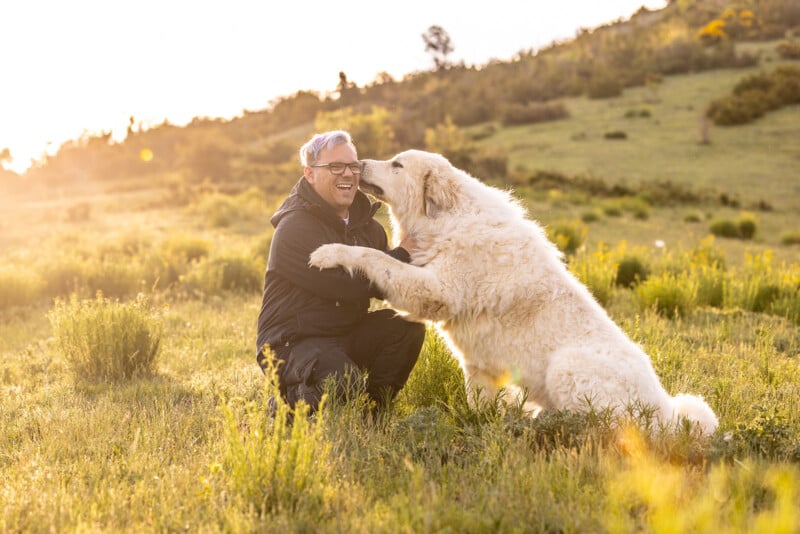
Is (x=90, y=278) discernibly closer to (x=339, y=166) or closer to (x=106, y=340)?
(x=106, y=340)

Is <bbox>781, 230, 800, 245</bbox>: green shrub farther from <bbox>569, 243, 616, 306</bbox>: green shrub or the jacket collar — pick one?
the jacket collar

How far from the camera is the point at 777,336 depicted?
7.15m

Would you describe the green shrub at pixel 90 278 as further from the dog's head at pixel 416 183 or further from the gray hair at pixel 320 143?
the dog's head at pixel 416 183

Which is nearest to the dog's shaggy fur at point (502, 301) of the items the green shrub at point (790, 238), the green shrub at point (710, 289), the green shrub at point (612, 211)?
the green shrub at point (710, 289)

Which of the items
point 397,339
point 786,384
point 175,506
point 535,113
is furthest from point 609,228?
point 535,113

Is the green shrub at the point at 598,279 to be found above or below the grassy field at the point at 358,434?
below

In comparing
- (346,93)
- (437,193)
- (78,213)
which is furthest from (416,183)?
(346,93)

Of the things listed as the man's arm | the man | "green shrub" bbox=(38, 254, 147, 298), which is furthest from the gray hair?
"green shrub" bbox=(38, 254, 147, 298)

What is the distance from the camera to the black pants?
4445 mm

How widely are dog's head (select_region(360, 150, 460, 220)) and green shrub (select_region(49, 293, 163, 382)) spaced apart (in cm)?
265

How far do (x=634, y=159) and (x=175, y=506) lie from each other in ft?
101

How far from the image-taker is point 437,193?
4.48 metres

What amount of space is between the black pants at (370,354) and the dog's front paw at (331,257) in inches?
24.6

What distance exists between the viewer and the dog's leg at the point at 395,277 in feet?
13.5
